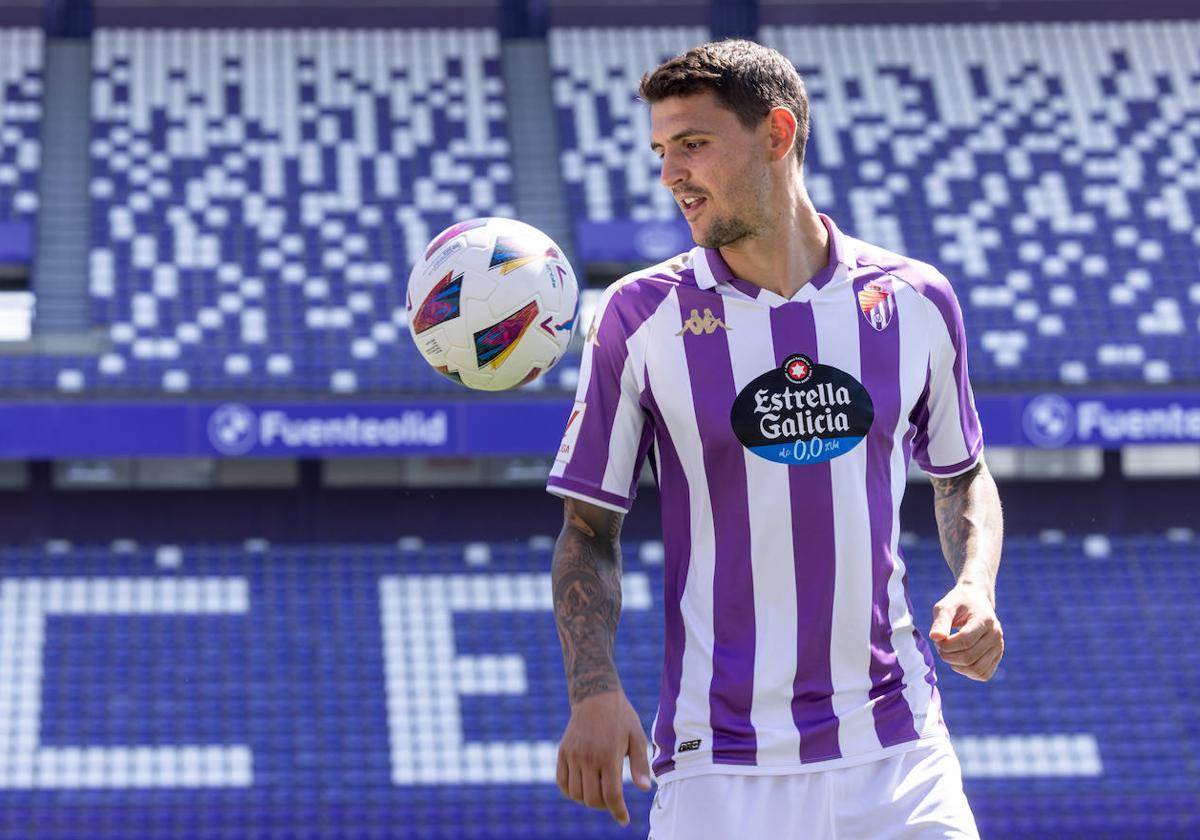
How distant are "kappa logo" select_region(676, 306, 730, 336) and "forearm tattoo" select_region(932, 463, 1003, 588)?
1.86ft

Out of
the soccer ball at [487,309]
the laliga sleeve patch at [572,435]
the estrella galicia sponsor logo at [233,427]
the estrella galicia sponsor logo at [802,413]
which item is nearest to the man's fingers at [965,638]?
the estrella galicia sponsor logo at [802,413]

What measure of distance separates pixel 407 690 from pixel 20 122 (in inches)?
289

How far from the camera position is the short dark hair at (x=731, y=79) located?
2.57 meters

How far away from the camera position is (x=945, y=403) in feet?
9.33

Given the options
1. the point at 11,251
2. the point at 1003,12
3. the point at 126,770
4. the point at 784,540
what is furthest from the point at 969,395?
the point at 1003,12

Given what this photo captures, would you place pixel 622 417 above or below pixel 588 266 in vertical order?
below

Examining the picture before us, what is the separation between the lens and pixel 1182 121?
16.7 meters

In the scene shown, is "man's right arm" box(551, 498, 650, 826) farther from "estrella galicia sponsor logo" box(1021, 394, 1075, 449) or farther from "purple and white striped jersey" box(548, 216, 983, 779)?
"estrella galicia sponsor logo" box(1021, 394, 1075, 449)

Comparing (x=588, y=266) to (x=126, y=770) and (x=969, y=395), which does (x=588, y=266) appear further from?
(x=969, y=395)

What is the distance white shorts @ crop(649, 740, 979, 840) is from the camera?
2539 millimetres

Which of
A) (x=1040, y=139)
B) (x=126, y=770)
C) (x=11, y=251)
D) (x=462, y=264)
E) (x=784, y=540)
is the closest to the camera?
(x=784, y=540)

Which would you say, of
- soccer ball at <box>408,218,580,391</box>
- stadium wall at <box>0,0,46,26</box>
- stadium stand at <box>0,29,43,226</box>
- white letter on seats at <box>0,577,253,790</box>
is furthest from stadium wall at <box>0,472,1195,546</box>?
soccer ball at <box>408,218,580,391</box>

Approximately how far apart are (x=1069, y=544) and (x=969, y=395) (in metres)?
12.4

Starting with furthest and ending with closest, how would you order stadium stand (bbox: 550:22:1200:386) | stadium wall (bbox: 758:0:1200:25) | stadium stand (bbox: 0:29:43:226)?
stadium wall (bbox: 758:0:1200:25) → stadium stand (bbox: 0:29:43:226) → stadium stand (bbox: 550:22:1200:386)
